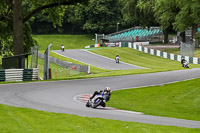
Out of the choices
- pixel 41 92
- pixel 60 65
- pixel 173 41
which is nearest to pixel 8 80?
pixel 41 92

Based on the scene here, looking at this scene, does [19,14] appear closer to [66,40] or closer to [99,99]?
[99,99]

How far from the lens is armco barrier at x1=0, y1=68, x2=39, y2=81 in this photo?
2712 centimetres

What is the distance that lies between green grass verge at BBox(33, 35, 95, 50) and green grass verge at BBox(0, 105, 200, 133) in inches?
3195

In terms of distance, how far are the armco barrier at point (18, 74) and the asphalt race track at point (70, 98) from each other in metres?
2.36

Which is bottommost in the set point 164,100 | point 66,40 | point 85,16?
point 164,100

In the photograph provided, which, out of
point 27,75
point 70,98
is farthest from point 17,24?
point 70,98

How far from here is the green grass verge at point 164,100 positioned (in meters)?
17.1

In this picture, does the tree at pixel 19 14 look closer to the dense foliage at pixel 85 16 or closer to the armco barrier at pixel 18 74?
the dense foliage at pixel 85 16

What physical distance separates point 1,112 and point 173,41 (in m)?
76.3

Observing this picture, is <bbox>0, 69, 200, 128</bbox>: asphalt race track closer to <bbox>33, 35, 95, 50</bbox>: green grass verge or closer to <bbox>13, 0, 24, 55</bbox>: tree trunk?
<bbox>13, 0, 24, 55</bbox>: tree trunk

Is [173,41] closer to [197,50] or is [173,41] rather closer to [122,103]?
[197,50]

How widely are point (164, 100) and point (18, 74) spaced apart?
11744 millimetres

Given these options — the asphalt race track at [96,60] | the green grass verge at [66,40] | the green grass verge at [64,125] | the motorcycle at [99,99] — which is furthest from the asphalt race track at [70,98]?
the green grass verge at [66,40]

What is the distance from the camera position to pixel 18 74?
27.7 m
